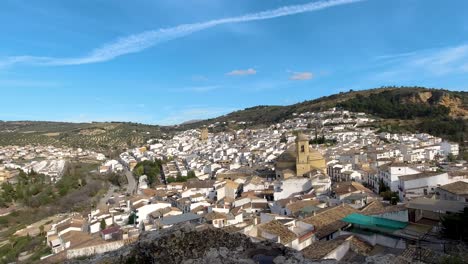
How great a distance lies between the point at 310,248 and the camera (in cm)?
1161

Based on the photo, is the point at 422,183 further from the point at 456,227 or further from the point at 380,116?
the point at 380,116

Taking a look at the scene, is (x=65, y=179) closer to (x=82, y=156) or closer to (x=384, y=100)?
(x=82, y=156)

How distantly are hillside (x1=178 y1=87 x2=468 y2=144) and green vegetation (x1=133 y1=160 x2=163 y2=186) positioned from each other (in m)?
38.3

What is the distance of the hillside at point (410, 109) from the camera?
194 feet

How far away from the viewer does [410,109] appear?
72.6 meters

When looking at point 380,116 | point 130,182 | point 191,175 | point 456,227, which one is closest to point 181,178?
point 191,175

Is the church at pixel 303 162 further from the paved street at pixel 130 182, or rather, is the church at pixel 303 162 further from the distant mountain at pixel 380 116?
the distant mountain at pixel 380 116

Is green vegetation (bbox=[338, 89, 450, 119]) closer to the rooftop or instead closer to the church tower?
the church tower

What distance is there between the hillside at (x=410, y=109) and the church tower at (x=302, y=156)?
103 ft

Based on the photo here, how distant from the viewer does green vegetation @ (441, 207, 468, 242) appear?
1076 cm

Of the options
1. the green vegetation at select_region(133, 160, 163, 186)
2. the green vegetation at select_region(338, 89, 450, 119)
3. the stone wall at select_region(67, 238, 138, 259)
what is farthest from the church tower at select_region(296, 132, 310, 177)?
the green vegetation at select_region(338, 89, 450, 119)

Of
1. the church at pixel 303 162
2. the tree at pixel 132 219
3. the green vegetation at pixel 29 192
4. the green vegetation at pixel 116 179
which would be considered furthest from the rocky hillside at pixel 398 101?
the tree at pixel 132 219

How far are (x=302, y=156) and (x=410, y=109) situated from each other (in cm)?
4961

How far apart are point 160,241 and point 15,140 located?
9660 centimetres
